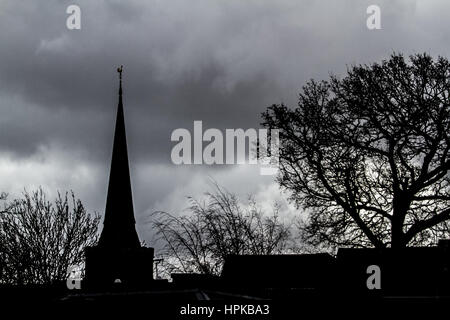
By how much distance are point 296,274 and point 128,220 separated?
22067 millimetres

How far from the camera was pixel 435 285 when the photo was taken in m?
40.9

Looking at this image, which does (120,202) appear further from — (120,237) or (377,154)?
(377,154)

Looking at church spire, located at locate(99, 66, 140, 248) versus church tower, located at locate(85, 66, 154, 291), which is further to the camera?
church spire, located at locate(99, 66, 140, 248)

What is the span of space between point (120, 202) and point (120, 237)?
9.97ft

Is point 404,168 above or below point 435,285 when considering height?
above

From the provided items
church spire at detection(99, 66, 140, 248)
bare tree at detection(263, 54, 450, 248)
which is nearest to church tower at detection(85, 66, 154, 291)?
church spire at detection(99, 66, 140, 248)

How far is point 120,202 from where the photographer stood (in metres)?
69.7

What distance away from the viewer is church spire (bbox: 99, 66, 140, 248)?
6844 centimetres

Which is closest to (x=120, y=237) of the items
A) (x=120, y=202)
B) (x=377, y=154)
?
(x=120, y=202)

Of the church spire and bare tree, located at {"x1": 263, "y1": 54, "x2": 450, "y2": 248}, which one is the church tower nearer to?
the church spire
